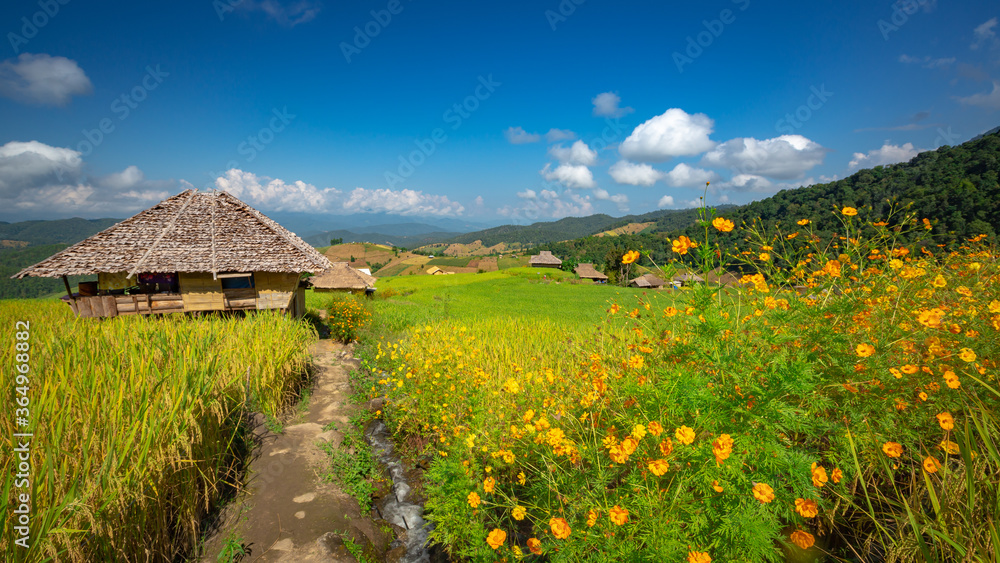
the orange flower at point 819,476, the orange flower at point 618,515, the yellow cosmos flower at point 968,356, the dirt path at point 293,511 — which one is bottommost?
the dirt path at point 293,511

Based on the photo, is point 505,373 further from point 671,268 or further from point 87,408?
point 87,408

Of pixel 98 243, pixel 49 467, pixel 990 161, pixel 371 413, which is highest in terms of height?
pixel 990 161

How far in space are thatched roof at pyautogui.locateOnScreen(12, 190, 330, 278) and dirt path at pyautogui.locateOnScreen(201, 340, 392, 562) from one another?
664 cm

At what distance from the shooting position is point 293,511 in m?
3.75

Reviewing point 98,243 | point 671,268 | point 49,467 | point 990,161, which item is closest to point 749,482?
point 671,268

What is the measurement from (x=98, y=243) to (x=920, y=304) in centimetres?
1578

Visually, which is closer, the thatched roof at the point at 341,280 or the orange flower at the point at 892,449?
the orange flower at the point at 892,449

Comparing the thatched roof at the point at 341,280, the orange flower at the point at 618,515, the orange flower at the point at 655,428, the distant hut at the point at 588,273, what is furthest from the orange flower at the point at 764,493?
the distant hut at the point at 588,273

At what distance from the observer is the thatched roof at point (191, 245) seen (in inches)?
357

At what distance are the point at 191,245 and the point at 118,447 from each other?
982 centimetres

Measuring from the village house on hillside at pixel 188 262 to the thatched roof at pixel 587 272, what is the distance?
56217mm

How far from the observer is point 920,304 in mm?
2643

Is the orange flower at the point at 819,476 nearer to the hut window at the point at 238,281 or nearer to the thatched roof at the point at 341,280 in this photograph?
the hut window at the point at 238,281

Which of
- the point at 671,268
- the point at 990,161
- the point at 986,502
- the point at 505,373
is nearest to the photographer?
the point at 986,502
